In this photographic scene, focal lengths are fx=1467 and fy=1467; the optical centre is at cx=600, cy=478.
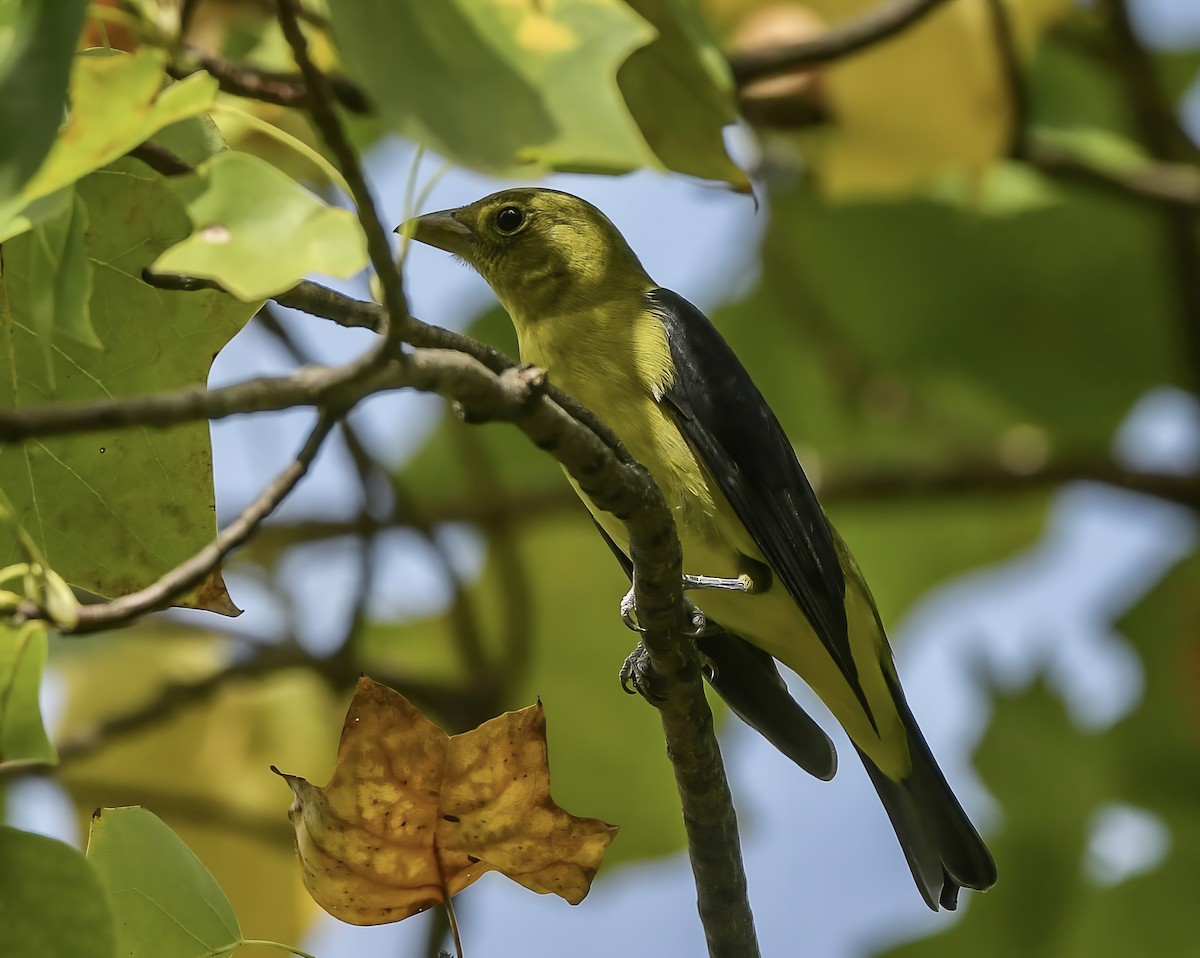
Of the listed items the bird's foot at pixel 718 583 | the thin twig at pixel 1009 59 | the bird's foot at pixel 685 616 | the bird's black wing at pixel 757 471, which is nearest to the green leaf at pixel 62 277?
the bird's foot at pixel 685 616

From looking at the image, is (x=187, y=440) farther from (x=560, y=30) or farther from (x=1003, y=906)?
(x=1003, y=906)

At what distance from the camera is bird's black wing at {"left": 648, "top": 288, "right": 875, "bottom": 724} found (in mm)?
3180

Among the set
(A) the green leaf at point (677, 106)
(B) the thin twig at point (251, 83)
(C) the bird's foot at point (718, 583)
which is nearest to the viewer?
(A) the green leaf at point (677, 106)

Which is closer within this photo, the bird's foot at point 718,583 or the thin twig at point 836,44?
the bird's foot at point 718,583

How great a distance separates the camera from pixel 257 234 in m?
1.33

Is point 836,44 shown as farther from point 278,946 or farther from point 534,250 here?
point 278,946

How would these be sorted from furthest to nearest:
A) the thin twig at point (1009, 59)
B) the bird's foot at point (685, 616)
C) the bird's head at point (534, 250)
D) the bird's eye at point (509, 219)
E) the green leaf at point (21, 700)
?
the thin twig at point (1009, 59) → the bird's eye at point (509, 219) → the bird's head at point (534, 250) → the bird's foot at point (685, 616) → the green leaf at point (21, 700)

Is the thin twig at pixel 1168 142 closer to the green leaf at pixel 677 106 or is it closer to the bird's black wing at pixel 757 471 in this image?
the bird's black wing at pixel 757 471

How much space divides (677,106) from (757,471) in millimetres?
1391

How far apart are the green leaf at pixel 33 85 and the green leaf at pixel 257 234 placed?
5.4 inches

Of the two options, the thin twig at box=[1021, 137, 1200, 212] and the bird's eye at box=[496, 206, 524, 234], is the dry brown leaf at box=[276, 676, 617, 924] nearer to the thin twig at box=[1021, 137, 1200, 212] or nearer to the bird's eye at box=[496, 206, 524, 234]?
the bird's eye at box=[496, 206, 524, 234]

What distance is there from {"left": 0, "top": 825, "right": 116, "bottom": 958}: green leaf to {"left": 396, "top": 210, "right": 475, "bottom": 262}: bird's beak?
2.33m

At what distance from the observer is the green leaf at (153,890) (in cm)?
171

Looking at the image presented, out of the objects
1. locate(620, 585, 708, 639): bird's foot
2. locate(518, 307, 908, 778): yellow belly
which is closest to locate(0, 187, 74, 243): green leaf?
locate(620, 585, 708, 639): bird's foot
